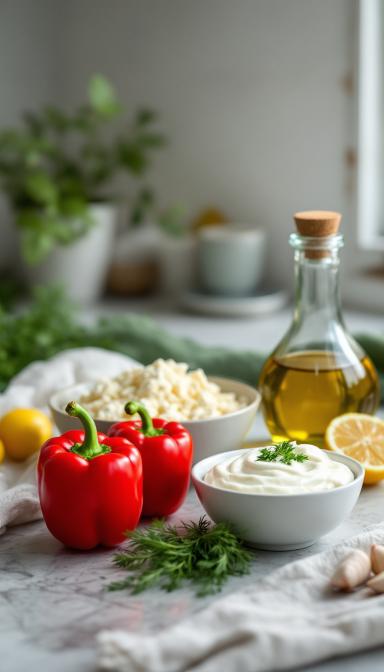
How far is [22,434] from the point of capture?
1.20 meters

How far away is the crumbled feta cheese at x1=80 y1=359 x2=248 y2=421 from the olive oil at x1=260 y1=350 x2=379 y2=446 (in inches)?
2.2

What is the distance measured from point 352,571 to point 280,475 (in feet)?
0.40

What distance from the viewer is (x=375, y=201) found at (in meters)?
2.29

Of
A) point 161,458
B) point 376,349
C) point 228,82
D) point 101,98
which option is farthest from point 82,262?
point 161,458

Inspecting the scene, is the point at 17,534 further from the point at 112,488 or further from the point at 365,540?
the point at 365,540

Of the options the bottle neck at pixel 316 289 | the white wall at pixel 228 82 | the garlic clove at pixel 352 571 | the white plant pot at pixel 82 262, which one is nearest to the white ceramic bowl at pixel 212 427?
the bottle neck at pixel 316 289

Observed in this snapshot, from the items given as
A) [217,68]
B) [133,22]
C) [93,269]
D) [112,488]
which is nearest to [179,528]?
[112,488]

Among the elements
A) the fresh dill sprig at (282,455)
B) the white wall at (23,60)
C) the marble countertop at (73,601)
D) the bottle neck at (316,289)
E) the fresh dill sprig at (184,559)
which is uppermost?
the white wall at (23,60)

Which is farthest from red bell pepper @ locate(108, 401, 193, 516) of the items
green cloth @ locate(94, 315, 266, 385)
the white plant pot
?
the white plant pot

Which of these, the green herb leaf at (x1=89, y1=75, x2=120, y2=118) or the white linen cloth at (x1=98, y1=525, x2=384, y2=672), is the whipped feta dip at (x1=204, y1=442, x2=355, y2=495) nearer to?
the white linen cloth at (x1=98, y1=525, x2=384, y2=672)

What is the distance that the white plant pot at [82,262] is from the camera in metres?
2.53

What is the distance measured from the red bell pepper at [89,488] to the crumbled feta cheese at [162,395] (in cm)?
17

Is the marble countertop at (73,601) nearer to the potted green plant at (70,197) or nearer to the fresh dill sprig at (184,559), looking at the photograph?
the fresh dill sprig at (184,559)

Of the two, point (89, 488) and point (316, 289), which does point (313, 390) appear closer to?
point (316, 289)
